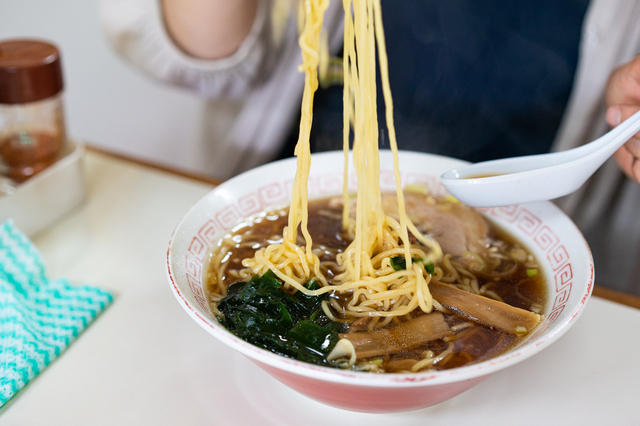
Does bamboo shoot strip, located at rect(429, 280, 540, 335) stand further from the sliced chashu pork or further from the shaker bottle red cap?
the shaker bottle red cap

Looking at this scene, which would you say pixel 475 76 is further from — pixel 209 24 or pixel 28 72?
pixel 28 72

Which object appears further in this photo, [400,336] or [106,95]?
[106,95]

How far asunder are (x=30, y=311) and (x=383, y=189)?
101cm

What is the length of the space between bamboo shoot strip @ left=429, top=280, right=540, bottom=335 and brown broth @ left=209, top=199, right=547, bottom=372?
16mm

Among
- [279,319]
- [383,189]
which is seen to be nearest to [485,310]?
[279,319]

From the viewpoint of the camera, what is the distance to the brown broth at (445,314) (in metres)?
0.98

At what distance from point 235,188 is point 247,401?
1.88ft

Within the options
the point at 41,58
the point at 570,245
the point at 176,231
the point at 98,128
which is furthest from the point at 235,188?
the point at 98,128

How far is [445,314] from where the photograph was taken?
3.58 ft

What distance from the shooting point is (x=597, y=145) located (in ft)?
4.03

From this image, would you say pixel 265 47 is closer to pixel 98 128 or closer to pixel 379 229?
pixel 379 229

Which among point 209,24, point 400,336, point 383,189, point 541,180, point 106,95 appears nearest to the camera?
point 400,336

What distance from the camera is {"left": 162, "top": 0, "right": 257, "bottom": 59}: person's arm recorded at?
1.94 meters

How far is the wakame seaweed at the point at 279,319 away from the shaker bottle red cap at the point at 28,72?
35.4 inches
